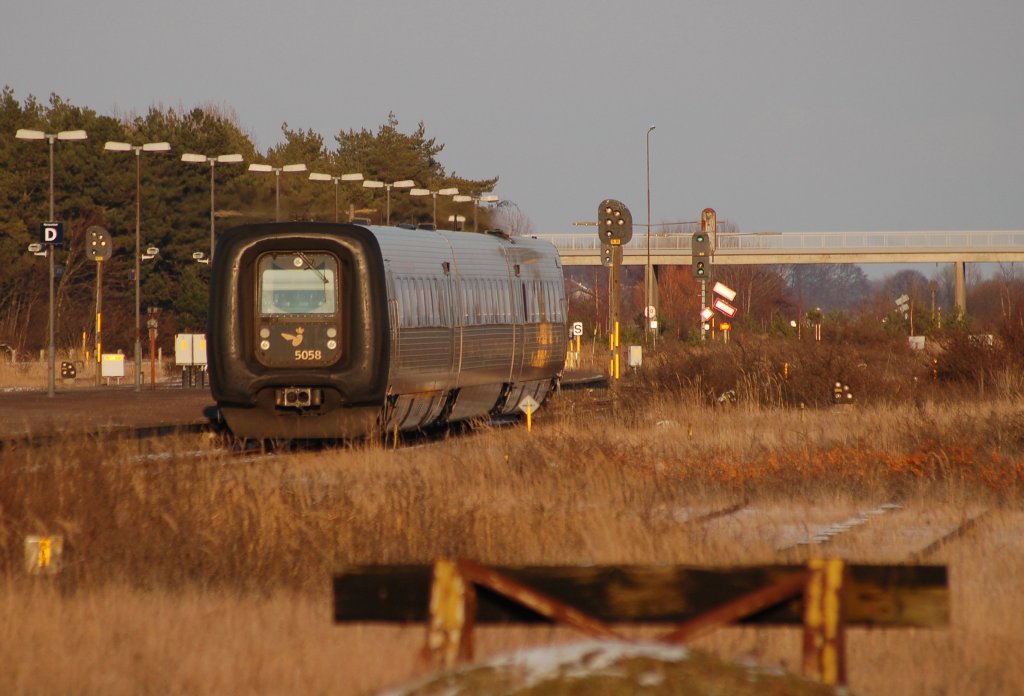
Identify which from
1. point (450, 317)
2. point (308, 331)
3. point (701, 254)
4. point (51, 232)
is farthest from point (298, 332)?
point (701, 254)

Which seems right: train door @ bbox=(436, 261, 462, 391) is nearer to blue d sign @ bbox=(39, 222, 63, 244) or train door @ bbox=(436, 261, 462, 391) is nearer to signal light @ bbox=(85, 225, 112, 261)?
blue d sign @ bbox=(39, 222, 63, 244)

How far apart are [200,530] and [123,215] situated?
252ft

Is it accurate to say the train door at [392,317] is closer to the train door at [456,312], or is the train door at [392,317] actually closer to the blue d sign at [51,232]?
the train door at [456,312]

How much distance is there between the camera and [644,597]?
5977 millimetres

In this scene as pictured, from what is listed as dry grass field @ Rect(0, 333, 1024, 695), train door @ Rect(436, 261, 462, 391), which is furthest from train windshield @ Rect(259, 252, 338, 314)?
train door @ Rect(436, 261, 462, 391)

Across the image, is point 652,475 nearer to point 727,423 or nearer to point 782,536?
point 782,536

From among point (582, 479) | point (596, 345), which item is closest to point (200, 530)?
point (582, 479)

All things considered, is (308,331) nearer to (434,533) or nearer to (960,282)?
(434,533)

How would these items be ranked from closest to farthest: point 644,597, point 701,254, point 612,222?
point 644,597 < point 612,222 < point 701,254

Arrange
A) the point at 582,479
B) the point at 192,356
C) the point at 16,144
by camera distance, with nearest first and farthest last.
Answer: the point at 582,479
the point at 192,356
the point at 16,144

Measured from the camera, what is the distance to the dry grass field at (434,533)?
26.4ft

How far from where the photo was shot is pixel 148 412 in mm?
31859

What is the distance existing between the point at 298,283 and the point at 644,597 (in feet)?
58.0

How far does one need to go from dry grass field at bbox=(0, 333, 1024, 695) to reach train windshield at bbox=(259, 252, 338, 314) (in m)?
2.10
